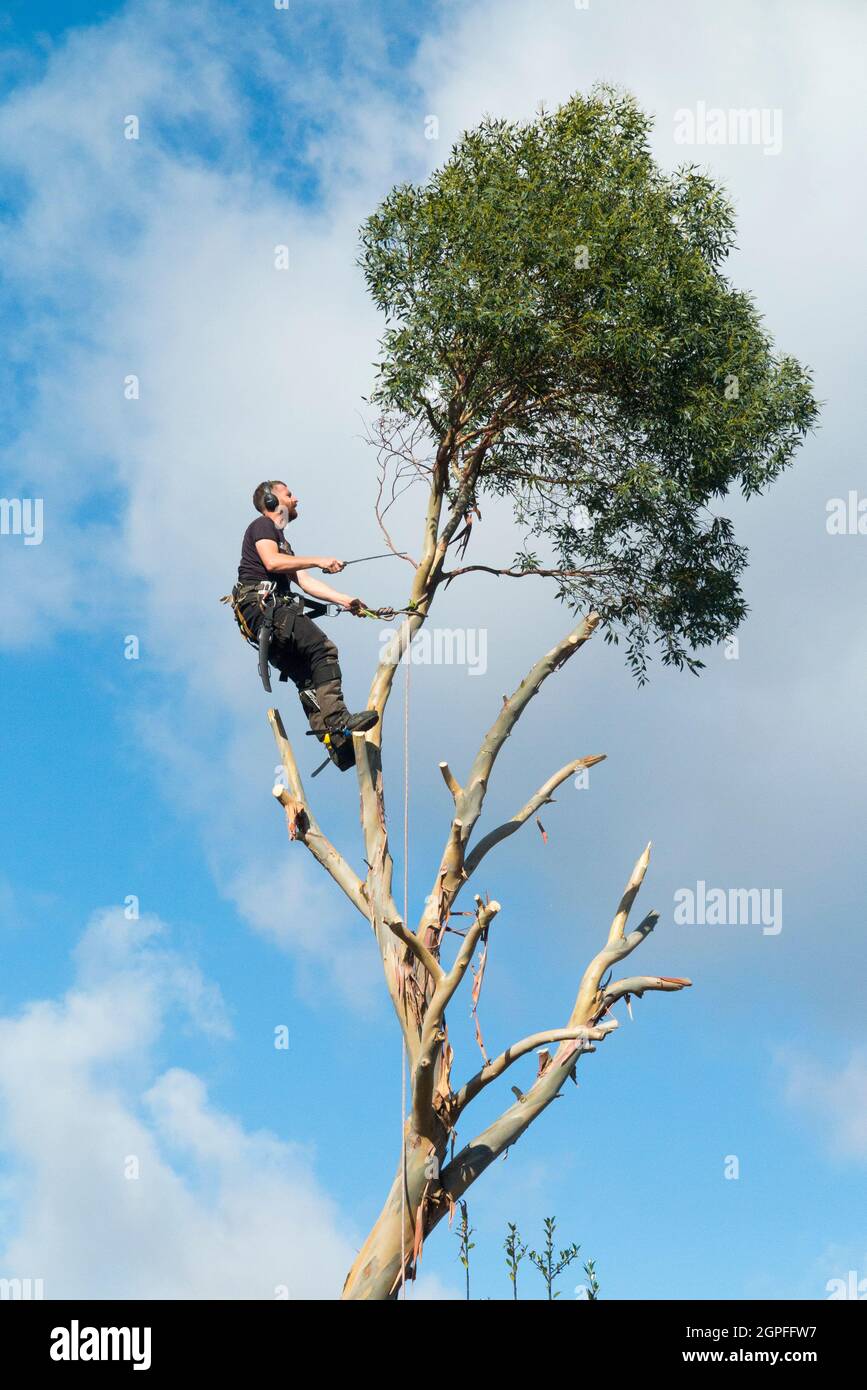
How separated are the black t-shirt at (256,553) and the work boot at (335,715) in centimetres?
94

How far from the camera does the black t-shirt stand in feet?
36.4

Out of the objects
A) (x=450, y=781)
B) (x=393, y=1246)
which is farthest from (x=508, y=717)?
(x=393, y=1246)

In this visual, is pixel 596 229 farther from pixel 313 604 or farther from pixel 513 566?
pixel 313 604

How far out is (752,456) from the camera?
1273 cm

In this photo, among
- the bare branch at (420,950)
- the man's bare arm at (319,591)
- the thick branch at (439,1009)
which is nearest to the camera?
the thick branch at (439,1009)

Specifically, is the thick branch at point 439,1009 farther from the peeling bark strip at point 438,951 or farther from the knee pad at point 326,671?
the knee pad at point 326,671

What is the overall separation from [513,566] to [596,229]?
3167 mm

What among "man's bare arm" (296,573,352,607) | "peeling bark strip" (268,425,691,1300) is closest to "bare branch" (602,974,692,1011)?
"peeling bark strip" (268,425,691,1300)

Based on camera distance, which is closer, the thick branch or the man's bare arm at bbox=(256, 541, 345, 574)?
the thick branch

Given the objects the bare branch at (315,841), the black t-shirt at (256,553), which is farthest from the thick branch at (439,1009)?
the black t-shirt at (256,553)

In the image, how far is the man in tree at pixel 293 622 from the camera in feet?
35.7

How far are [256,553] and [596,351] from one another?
11.8ft

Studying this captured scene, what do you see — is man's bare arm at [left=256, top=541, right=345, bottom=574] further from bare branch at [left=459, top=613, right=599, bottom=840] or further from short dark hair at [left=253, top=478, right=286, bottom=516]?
bare branch at [left=459, top=613, right=599, bottom=840]
